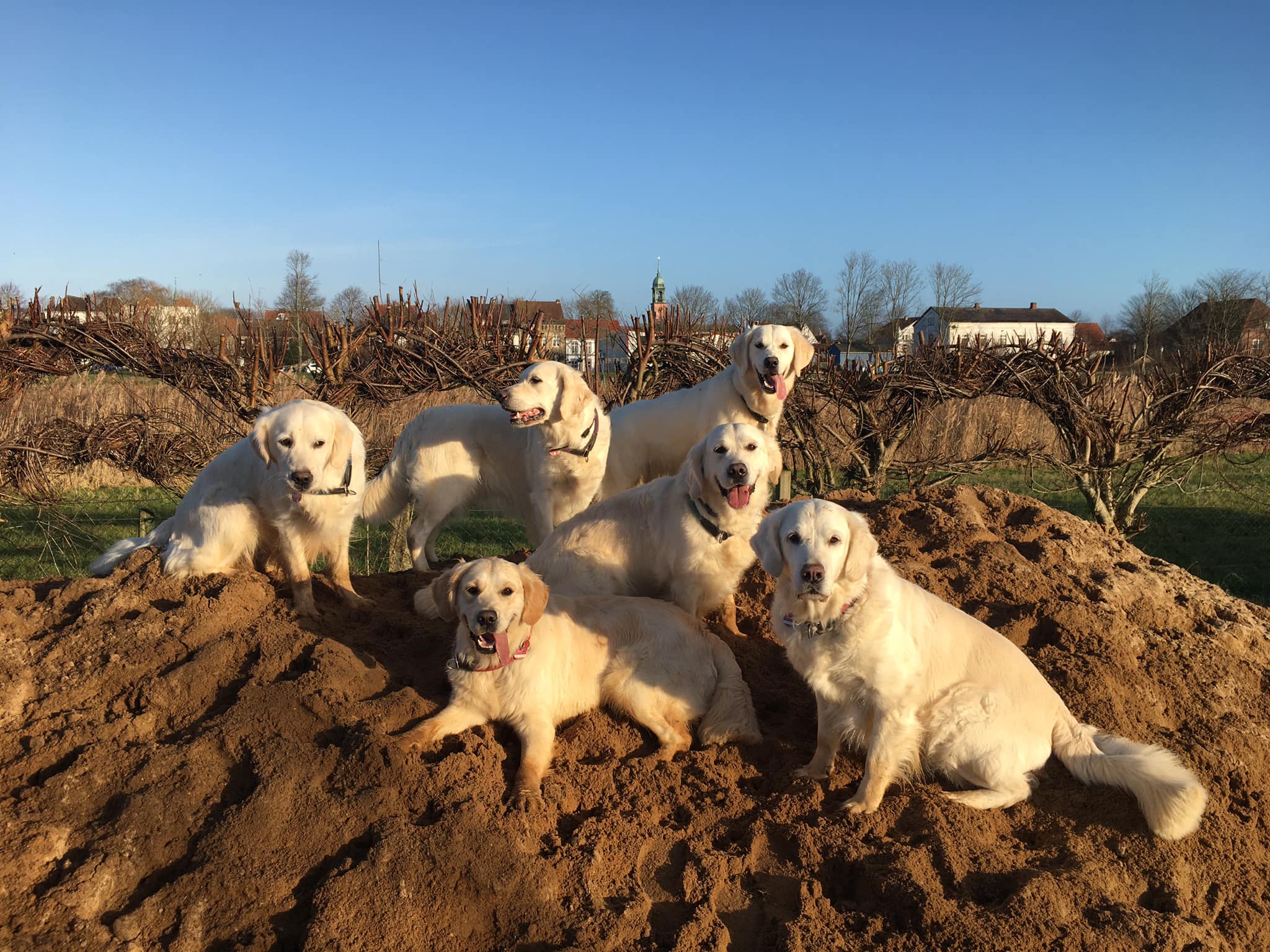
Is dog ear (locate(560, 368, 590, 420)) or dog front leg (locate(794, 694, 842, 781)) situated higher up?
dog ear (locate(560, 368, 590, 420))

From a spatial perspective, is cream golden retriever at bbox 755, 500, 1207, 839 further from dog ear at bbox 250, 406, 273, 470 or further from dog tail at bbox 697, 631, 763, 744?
dog ear at bbox 250, 406, 273, 470

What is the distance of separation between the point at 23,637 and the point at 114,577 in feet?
1.85

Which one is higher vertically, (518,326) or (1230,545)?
(518,326)

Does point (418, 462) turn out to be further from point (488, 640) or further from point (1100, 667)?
point (1100, 667)

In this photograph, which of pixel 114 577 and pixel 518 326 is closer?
pixel 114 577

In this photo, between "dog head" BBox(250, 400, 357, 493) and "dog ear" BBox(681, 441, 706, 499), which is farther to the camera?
"dog ear" BBox(681, 441, 706, 499)

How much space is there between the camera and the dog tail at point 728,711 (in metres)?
4.13

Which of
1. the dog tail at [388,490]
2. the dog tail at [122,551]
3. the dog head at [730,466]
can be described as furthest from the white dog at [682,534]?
the dog tail at [122,551]

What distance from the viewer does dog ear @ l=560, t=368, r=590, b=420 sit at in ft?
19.8

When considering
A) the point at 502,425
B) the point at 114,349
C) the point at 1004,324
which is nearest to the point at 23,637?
the point at 502,425

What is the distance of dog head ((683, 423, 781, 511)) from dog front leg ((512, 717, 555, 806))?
1616 millimetres

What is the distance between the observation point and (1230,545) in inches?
461

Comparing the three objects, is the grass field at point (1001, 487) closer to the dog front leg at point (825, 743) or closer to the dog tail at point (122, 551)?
the dog tail at point (122, 551)

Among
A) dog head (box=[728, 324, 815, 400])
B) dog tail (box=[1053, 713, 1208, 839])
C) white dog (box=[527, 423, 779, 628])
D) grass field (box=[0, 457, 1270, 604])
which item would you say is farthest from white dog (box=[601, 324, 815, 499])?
grass field (box=[0, 457, 1270, 604])
